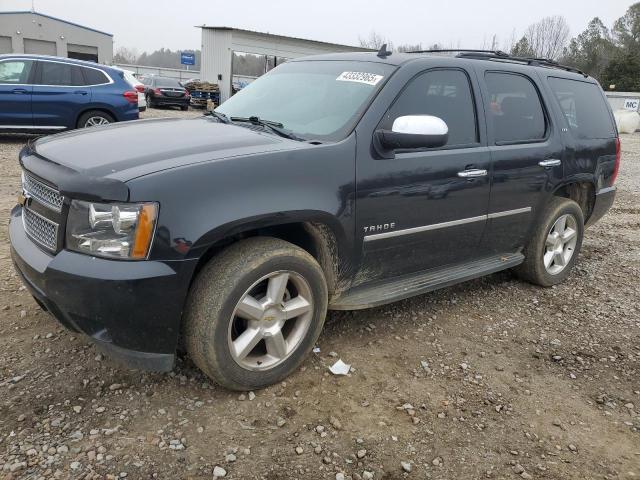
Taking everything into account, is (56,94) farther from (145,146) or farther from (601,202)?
(601,202)

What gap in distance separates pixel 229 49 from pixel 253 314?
28647mm

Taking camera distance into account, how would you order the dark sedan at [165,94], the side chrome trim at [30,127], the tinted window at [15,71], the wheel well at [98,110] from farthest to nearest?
the dark sedan at [165,94] → the wheel well at [98,110] → the side chrome trim at [30,127] → the tinted window at [15,71]

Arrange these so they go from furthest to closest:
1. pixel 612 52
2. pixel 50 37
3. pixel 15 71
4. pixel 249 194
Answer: pixel 612 52
pixel 50 37
pixel 15 71
pixel 249 194

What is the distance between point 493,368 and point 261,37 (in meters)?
29.6

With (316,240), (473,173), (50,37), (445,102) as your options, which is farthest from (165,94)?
(316,240)

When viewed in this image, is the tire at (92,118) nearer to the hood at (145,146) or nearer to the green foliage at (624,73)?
the hood at (145,146)

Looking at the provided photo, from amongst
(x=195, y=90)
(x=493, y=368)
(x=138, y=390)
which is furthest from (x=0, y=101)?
(x=195, y=90)

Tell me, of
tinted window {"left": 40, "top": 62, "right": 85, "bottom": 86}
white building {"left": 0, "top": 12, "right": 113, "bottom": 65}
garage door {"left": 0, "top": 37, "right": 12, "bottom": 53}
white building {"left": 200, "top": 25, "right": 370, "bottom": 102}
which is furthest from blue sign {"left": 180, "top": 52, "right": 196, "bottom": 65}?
tinted window {"left": 40, "top": 62, "right": 85, "bottom": 86}

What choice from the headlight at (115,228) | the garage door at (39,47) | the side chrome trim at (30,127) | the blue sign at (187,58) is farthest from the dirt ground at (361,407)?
the blue sign at (187,58)

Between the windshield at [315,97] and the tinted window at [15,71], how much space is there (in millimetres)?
8091

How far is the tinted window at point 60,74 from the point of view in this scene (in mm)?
10273

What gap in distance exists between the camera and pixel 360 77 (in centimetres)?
345

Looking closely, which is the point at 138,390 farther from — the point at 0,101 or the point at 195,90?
the point at 195,90

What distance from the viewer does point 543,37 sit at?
181 ft
